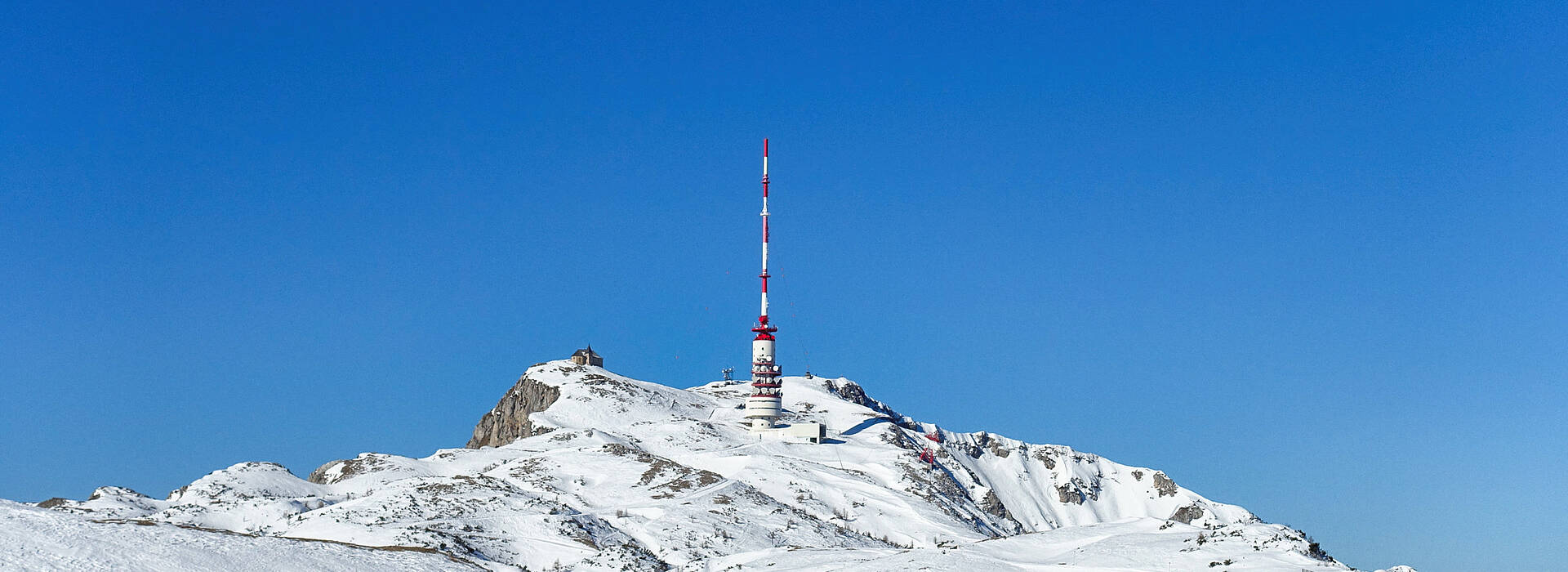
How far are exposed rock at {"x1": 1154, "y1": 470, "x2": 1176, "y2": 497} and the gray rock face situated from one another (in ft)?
207

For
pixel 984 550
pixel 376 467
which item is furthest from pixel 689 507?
pixel 376 467

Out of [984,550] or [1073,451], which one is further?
[1073,451]

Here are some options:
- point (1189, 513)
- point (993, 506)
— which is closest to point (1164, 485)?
point (1189, 513)

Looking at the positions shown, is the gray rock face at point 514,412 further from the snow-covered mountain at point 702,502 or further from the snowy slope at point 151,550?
the snowy slope at point 151,550

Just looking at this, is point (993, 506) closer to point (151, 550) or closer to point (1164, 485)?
point (1164, 485)

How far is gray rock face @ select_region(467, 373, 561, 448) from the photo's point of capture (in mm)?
144000

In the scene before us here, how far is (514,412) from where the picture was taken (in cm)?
14938

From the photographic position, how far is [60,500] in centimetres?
6531

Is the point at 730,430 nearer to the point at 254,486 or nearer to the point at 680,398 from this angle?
the point at 680,398

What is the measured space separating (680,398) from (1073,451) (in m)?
42.8

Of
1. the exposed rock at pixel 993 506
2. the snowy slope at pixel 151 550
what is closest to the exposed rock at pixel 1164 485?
the exposed rock at pixel 993 506

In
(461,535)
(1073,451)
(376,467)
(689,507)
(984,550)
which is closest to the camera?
(984,550)

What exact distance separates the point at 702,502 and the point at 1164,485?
79.2 metres

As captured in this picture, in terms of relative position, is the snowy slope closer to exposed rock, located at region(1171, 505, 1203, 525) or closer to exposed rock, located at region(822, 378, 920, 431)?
exposed rock, located at region(1171, 505, 1203, 525)
